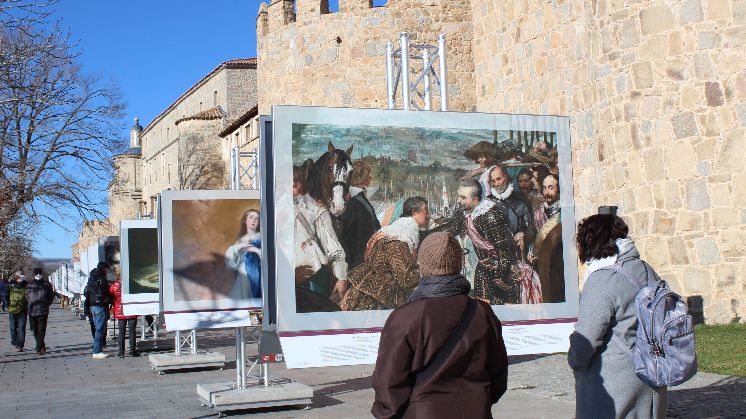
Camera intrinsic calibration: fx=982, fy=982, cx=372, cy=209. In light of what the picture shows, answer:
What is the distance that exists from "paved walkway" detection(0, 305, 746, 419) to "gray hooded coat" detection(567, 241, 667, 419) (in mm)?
3420

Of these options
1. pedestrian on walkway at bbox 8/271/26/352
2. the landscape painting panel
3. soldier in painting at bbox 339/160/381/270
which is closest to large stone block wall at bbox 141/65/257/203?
pedestrian on walkway at bbox 8/271/26/352

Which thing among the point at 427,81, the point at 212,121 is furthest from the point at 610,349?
the point at 212,121

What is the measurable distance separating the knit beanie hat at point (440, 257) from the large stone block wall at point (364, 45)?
16.9 m

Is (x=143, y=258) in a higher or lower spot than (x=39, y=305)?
higher

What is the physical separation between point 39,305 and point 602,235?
1588 centimetres

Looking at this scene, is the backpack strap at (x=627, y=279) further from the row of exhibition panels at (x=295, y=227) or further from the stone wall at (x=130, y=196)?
the stone wall at (x=130, y=196)

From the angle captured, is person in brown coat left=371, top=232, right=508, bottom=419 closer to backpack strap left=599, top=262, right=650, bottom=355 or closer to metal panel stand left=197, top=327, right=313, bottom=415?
backpack strap left=599, top=262, right=650, bottom=355

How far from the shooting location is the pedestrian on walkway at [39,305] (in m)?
18.7

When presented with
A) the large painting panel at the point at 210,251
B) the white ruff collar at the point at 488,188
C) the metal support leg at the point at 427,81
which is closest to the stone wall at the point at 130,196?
the large painting panel at the point at 210,251

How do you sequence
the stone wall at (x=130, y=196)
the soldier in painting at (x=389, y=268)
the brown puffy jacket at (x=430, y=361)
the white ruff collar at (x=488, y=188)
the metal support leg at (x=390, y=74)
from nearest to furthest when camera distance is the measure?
the brown puffy jacket at (x=430, y=361), the soldier in painting at (x=389, y=268), the white ruff collar at (x=488, y=188), the metal support leg at (x=390, y=74), the stone wall at (x=130, y=196)

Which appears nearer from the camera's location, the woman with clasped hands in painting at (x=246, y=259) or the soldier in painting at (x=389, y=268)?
the soldier in painting at (x=389, y=268)

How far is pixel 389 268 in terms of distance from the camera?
775 cm

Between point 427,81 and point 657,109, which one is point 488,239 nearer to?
point 427,81

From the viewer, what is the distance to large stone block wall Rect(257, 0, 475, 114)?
2102cm
